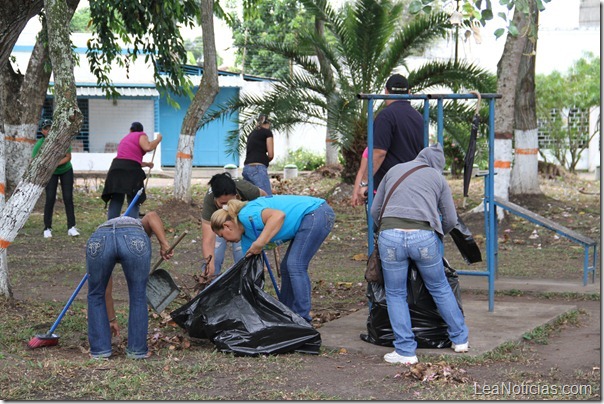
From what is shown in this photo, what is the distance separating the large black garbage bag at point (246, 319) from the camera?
5.93 metres

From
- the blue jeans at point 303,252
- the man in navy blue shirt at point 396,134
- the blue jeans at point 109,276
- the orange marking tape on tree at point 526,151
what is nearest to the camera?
the blue jeans at point 109,276

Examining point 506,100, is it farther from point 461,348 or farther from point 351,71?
point 461,348

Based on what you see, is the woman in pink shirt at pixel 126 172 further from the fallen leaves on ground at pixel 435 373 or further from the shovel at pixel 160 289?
the fallen leaves on ground at pixel 435 373

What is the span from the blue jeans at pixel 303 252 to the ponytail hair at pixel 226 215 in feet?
1.82

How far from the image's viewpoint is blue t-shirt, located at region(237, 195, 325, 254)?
6.09 m

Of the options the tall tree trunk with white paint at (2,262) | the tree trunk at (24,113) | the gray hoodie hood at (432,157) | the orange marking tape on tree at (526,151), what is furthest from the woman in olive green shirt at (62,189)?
the orange marking tape on tree at (526,151)

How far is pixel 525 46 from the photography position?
13.8 metres

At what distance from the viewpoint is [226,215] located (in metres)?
6.07

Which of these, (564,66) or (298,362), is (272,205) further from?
(564,66)

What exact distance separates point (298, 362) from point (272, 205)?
117 cm

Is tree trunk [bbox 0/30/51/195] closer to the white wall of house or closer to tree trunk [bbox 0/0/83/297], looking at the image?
tree trunk [bbox 0/0/83/297]

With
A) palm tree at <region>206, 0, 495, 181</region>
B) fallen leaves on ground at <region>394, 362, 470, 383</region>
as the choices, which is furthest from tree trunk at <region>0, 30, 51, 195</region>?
fallen leaves on ground at <region>394, 362, 470, 383</region>

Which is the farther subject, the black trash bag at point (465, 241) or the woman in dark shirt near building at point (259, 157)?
the woman in dark shirt near building at point (259, 157)

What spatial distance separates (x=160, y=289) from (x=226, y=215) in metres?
1.05
